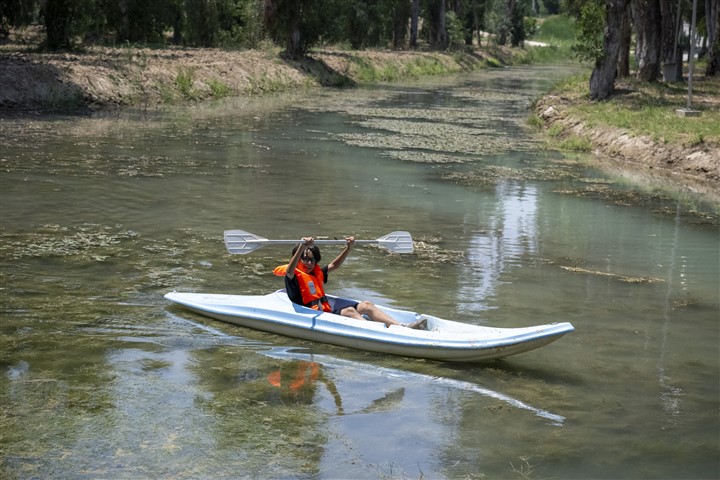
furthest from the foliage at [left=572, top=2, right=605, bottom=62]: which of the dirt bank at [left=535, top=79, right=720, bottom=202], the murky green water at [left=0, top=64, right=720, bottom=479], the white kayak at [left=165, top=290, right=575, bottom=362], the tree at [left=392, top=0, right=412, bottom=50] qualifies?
the tree at [left=392, top=0, right=412, bottom=50]

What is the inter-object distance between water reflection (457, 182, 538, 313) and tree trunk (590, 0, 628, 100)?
1030 cm

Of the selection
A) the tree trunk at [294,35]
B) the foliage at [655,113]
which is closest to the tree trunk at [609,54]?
the foliage at [655,113]

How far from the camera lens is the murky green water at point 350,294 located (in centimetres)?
700

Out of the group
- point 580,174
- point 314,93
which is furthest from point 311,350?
point 314,93

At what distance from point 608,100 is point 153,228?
57.0 feet

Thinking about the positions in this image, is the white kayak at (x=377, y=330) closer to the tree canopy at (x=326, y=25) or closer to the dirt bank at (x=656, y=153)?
the dirt bank at (x=656, y=153)

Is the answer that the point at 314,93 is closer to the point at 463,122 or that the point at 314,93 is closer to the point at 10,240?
the point at 463,122

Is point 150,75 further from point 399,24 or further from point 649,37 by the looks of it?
point 399,24

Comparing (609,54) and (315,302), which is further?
(609,54)

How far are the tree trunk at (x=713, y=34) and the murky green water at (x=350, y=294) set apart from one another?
52.0ft

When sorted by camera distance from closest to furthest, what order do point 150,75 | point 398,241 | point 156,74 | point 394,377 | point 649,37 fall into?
1. point 394,377
2. point 398,241
3. point 150,75
4. point 156,74
5. point 649,37

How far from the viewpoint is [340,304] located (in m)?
9.66

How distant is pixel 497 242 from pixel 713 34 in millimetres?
25009

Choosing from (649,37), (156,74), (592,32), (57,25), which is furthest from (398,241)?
(649,37)
